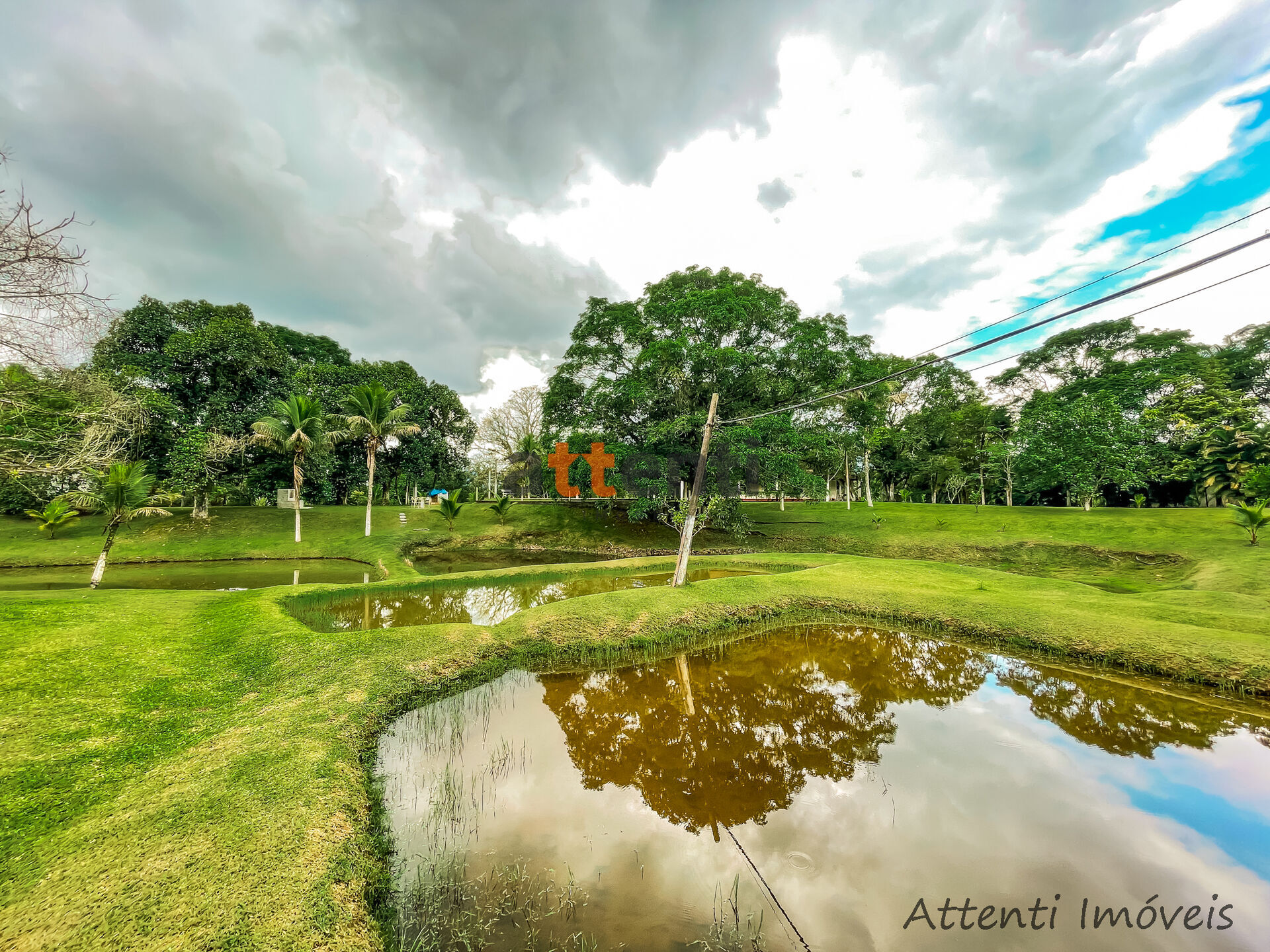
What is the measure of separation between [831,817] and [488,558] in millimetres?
22323

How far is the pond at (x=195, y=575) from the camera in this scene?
15.0 metres

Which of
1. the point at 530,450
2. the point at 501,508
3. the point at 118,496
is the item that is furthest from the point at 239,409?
the point at 530,450

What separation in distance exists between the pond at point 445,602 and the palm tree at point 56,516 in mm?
17949

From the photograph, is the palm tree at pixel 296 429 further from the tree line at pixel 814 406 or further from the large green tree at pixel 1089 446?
the large green tree at pixel 1089 446

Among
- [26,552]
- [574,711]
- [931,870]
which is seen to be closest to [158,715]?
[574,711]

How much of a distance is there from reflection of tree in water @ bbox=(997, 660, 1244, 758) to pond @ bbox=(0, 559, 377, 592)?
1960 cm

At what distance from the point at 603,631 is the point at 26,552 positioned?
27.3 m

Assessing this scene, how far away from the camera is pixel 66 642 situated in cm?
697

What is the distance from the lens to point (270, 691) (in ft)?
21.1

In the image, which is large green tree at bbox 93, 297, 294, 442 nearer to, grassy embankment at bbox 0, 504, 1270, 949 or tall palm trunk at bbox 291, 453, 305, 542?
tall palm trunk at bbox 291, 453, 305, 542

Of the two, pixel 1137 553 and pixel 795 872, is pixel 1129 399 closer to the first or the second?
pixel 1137 553

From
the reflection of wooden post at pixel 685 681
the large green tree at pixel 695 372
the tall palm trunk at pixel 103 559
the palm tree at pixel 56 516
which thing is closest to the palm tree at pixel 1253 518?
the large green tree at pixel 695 372

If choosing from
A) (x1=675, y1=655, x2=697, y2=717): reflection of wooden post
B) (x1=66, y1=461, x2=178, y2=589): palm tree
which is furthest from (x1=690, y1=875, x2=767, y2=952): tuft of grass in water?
(x1=66, y1=461, x2=178, y2=589): palm tree

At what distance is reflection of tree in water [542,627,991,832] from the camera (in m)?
4.84
